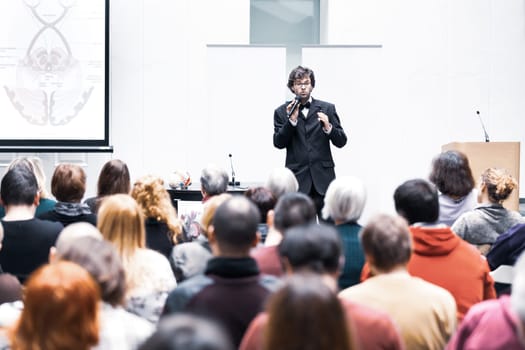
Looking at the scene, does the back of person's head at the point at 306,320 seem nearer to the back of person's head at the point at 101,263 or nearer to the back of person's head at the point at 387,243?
the back of person's head at the point at 101,263

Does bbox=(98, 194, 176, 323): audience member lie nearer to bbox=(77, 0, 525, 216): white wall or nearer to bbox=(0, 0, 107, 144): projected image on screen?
bbox=(0, 0, 107, 144): projected image on screen

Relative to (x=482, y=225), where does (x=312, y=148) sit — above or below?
above

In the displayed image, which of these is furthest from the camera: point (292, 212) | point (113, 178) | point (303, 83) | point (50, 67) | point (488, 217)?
point (50, 67)

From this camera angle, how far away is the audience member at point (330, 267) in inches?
78.1

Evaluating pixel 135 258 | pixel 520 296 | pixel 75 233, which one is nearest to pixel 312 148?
pixel 135 258

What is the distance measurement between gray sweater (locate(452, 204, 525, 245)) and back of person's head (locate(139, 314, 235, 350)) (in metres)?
2.79

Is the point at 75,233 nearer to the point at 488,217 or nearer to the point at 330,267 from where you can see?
the point at 330,267

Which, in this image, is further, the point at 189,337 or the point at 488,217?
the point at 488,217

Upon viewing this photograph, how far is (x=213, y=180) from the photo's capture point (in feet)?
13.1

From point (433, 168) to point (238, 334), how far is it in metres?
2.16

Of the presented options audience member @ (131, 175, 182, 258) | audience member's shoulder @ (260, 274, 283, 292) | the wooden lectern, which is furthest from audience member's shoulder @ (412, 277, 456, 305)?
the wooden lectern

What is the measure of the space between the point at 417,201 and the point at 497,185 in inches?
40.3

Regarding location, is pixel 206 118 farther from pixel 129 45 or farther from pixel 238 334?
pixel 238 334

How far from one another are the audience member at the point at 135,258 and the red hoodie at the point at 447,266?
0.78m
